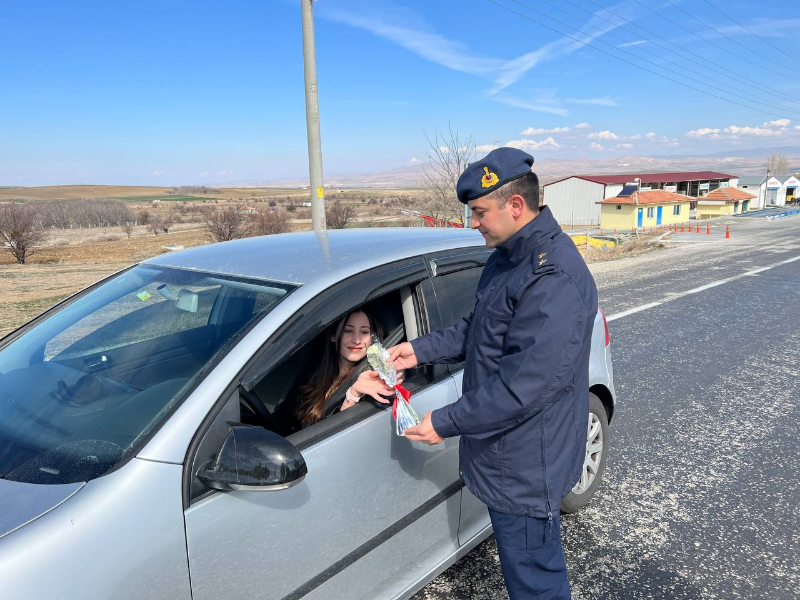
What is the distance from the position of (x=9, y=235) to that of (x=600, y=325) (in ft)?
109

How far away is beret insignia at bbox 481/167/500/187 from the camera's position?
5.87 feet

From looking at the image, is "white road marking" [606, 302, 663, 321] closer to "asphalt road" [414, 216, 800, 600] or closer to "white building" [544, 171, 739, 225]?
"asphalt road" [414, 216, 800, 600]

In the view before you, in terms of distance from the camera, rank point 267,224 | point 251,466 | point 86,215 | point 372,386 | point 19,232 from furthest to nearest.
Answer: point 86,215 → point 267,224 → point 19,232 → point 372,386 → point 251,466

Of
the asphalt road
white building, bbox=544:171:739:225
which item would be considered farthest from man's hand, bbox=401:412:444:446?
white building, bbox=544:171:739:225

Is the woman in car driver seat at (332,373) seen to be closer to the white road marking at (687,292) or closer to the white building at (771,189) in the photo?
the white road marking at (687,292)

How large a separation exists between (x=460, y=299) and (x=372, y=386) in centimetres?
75

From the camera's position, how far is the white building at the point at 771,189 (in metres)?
77.5

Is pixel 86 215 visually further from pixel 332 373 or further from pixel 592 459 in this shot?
pixel 592 459

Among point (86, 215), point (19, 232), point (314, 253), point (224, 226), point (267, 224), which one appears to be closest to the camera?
point (314, 253)

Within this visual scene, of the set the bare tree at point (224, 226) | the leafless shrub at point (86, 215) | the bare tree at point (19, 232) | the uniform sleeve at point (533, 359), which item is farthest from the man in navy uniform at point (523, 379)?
the leafless shrub at point (86, 215)

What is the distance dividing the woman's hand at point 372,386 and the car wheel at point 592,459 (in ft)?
4.86

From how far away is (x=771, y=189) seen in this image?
82.4 m

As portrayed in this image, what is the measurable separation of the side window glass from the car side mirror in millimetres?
1129

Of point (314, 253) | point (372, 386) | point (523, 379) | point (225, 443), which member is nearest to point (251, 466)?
point (225, 443)
